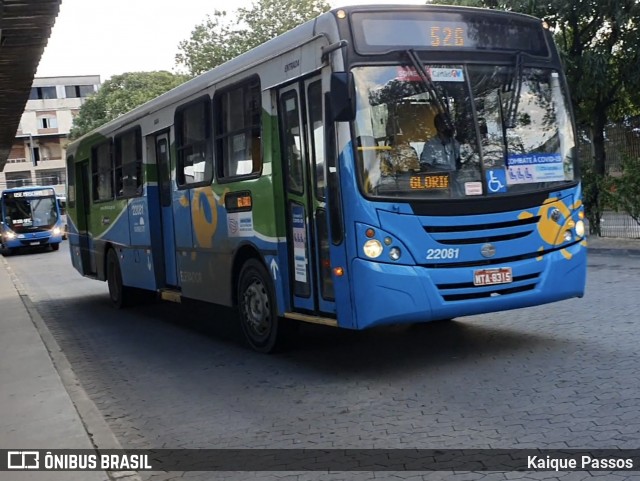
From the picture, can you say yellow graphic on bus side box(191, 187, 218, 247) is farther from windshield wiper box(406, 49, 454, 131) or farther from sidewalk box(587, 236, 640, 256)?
sidewalk box(587, 236, 640, 256)

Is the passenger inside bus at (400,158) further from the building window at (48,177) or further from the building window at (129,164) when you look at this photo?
the building window at (48,177)

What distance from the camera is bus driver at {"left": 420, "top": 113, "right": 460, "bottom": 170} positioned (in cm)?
639

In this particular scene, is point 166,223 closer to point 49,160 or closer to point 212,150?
point 212,150

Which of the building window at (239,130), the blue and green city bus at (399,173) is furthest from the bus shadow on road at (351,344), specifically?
the building window at (239,130)

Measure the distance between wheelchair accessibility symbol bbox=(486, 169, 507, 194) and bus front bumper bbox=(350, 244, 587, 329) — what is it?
2.17 ft

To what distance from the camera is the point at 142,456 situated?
518 centimetres

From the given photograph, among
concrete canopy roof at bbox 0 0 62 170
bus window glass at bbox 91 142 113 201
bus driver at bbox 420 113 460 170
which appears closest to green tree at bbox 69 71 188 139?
concrete canopy roof at bbox 0 0 62 170

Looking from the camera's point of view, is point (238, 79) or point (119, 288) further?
point (119, 288)

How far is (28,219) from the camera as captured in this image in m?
35.6

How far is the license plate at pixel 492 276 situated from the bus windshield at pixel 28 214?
107 feet

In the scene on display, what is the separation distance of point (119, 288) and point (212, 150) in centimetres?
531

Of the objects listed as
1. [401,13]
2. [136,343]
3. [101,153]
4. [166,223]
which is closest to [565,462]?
[401,13]

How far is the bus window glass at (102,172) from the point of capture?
1307 cm

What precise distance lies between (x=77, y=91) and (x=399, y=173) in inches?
3216
